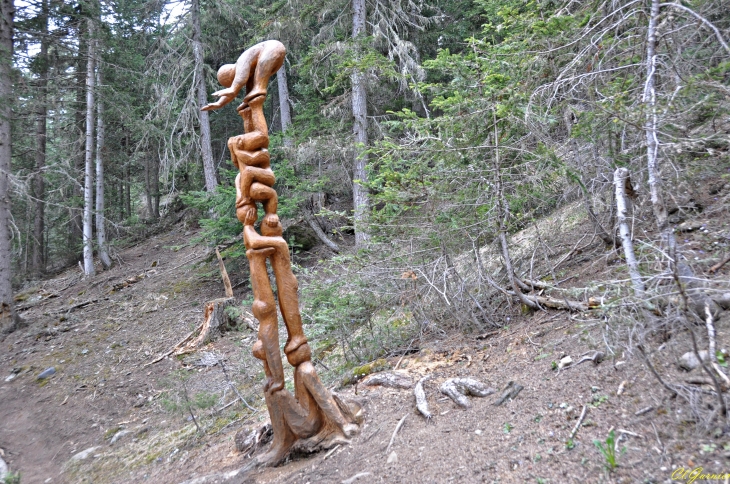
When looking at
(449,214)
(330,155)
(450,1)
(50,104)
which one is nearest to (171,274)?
(50,104)

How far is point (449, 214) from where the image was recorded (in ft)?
19.1

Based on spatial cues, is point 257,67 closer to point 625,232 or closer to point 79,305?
point 625,232

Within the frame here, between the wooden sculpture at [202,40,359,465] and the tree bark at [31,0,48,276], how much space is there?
34.1 ft

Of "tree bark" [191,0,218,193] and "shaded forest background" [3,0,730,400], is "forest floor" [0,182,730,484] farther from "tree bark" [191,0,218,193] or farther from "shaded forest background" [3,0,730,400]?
"tree bark" [191,0,218,193]

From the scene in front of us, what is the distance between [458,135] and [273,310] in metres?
3.29

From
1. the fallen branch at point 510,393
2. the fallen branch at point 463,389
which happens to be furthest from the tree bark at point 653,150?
the fallen branch at point 463,389

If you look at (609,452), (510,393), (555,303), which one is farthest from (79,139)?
(609,452)

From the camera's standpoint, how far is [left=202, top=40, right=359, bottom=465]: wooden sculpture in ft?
14.8

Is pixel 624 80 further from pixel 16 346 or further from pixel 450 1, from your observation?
pixel 16 346

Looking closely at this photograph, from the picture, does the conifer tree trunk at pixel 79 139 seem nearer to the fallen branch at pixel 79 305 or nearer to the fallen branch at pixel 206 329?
the fallen branch at pixel 79 305

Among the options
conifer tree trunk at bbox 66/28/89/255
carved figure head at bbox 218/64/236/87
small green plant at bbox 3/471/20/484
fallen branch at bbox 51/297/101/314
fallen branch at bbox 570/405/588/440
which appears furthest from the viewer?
conifer tree trunk at bbox 66/28/89/255

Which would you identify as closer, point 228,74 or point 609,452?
point 609,452

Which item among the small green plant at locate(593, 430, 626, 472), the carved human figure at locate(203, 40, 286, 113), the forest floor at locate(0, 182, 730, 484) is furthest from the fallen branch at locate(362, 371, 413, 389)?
the carved human figure at locate(203, 40, 286, 113)

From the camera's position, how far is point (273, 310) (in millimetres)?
4578
